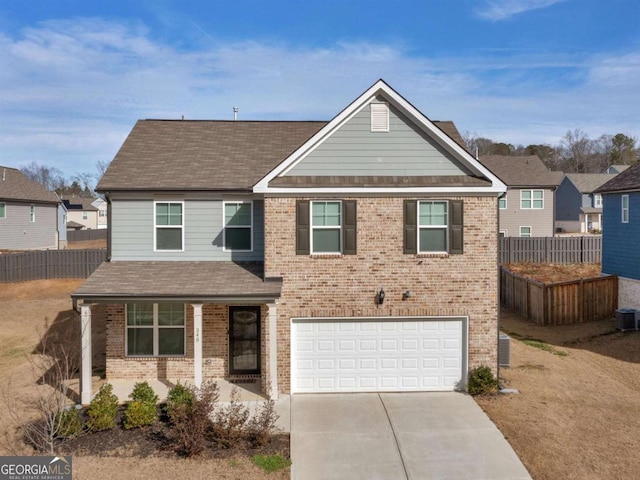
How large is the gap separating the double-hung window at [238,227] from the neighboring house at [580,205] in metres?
51.0

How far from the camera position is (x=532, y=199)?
39844mm

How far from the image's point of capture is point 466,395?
1288 cm

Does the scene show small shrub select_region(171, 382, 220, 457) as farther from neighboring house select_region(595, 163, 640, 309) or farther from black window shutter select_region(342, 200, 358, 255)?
neighboring house select_region(595, 163, 640, 309)

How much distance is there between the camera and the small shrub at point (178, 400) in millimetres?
10719

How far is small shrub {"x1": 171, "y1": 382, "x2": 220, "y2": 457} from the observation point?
31.1 ft

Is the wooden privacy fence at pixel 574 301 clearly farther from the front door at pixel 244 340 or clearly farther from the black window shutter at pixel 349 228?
the front door at pixel 244 340

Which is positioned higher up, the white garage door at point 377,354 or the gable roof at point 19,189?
the gable roof at point 19,189

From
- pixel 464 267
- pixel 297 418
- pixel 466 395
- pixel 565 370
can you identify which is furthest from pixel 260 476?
pixel 565 370

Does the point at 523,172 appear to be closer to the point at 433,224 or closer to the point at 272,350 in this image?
the point at 433,224

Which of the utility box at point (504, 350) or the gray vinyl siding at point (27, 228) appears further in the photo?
the gray vinyl siding at point (27, 228)

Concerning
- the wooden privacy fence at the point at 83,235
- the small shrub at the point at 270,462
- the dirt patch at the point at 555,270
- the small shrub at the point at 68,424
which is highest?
the wooden privacy fence at the point at 83,235

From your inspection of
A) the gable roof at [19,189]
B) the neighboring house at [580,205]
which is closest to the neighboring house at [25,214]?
the gable roof at [19,189]

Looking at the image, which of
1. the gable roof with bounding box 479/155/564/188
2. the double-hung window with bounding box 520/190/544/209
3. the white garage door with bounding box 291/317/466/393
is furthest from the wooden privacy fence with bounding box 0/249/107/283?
the double-hung window with bounding box 520/190/544/209

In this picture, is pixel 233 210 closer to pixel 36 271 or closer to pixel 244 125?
pixel 244 125
